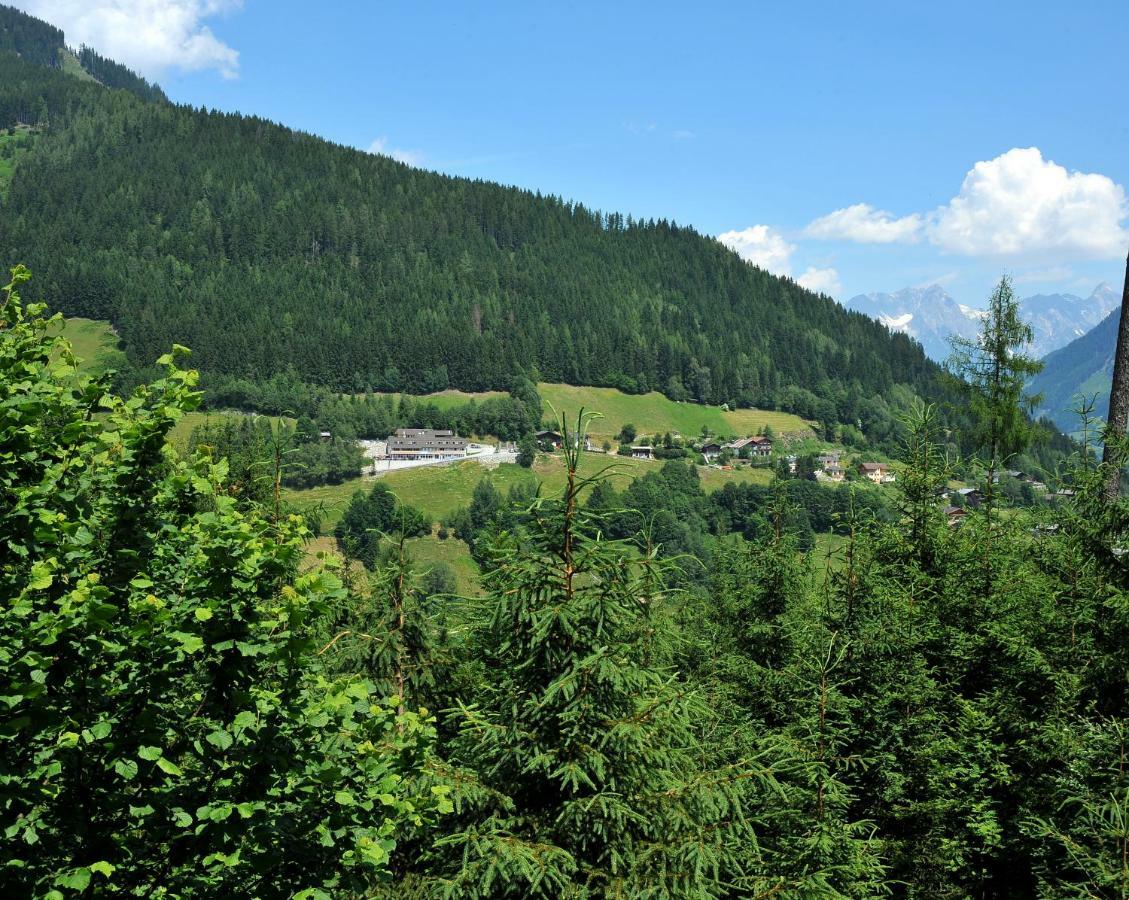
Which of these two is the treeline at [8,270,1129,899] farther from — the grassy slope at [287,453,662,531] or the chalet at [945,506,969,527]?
the grassy slope at [287,453,662,531]

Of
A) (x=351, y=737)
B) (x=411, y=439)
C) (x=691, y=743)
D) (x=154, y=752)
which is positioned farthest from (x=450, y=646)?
(x=411, y=439)

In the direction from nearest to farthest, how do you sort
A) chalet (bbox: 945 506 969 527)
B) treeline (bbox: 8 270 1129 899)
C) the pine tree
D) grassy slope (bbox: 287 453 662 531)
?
treeline (bbox: 8 270 1129 899), the pine tree, chalet (bbox: 945 506 969 527), grassy slope (bbox: 287 453 662 531)

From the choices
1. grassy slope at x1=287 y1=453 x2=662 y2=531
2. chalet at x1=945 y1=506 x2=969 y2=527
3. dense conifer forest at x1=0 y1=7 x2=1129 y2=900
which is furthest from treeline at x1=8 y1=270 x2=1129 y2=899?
grassy slope at x1=287 y1=453 x2=662 y2=531

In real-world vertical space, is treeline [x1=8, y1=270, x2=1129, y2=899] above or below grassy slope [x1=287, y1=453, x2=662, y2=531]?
above

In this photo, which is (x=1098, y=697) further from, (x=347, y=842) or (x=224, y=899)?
(x=224, y=899)

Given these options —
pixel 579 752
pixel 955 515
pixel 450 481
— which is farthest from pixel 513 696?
pixel 450 481

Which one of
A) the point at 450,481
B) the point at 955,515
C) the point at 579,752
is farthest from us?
the point at 450,481

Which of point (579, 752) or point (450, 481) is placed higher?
point (579, 752)

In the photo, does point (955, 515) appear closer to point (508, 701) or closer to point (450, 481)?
point (508, 701)

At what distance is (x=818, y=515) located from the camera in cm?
13950

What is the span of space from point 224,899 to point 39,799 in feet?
4.62

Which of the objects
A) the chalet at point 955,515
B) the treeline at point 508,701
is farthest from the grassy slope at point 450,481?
the treeline at point 508,701

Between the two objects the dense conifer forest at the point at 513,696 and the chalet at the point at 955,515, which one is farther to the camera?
the chalet at the point at 955,515

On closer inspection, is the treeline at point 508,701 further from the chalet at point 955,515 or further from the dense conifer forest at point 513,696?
the chalet at point 955,515
